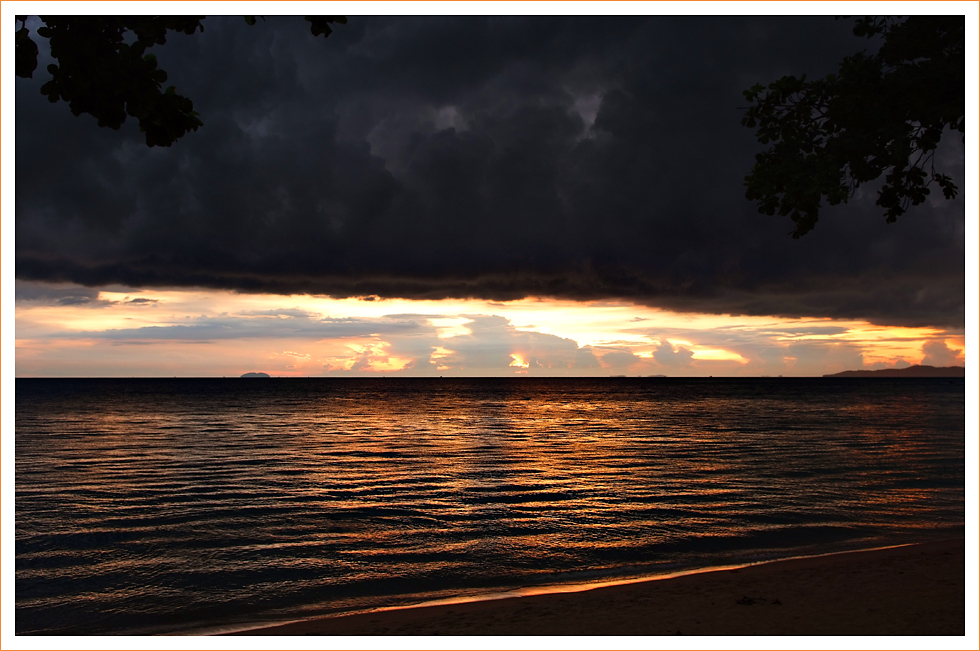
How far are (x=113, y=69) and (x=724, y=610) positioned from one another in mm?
12028

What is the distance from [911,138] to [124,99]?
1100cm

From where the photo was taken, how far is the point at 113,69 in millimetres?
7012

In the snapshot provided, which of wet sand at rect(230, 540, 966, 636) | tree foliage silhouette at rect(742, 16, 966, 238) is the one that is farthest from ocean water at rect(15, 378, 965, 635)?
tree foliage silhouette at rect(742, 16, 966, 238)

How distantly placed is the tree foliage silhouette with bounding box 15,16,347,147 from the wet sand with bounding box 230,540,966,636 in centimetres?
837

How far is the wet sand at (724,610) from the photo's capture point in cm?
961

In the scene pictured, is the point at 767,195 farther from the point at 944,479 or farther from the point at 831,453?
the point at 831,453

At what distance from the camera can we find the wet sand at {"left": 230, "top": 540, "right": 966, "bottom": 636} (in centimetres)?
961

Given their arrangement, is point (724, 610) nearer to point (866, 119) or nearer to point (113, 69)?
point (866, 119)

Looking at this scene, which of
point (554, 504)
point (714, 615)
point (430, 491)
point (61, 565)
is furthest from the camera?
point (430, 491)

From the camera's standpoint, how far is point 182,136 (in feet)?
24.4

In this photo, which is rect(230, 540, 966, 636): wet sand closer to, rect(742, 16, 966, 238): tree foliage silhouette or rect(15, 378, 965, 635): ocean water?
rect(15, 378, 965, 635): ocean water

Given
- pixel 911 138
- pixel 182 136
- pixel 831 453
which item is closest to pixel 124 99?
pixel 182 136

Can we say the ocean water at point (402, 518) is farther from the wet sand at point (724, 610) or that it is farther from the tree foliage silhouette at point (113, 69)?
the tree foliage silhouette at point (113, 69)

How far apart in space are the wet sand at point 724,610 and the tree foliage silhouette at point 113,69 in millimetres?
8368
